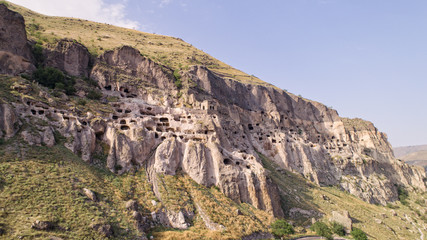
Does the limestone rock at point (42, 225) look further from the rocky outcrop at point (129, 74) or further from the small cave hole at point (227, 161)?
the rocky outcrop at point (129, 74)

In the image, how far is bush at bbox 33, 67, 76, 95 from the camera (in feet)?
133

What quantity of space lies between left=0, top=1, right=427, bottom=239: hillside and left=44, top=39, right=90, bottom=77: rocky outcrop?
20 cm

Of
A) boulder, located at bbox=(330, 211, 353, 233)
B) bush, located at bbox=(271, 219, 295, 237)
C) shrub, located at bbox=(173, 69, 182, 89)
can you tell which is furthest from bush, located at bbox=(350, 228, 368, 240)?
shrub, located at bbox=(173, 69, 182, 89)

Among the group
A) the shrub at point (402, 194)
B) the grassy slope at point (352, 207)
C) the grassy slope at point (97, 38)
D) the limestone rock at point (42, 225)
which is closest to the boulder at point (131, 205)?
the limestone rock at point (42, 225)

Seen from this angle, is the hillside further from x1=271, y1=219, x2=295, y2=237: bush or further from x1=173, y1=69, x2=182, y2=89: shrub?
x1=271, y1=219, x2=295, y2=237: bush

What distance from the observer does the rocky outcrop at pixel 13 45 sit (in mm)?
38969

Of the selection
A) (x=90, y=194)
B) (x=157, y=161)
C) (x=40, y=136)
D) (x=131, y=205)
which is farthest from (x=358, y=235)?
(x=40, y=136)

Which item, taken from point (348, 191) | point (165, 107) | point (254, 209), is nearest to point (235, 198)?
point (254, 209)

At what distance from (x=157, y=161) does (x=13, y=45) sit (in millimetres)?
30006

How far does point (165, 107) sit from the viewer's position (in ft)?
150

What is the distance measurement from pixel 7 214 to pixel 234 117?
1750 inches

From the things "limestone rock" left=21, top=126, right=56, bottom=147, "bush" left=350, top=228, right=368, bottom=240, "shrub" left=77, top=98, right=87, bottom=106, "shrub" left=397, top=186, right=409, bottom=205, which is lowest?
"shrub" left=397, top=186, right=409, bottom=205

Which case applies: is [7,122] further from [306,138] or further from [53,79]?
[306,138]

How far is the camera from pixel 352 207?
4419 cm
